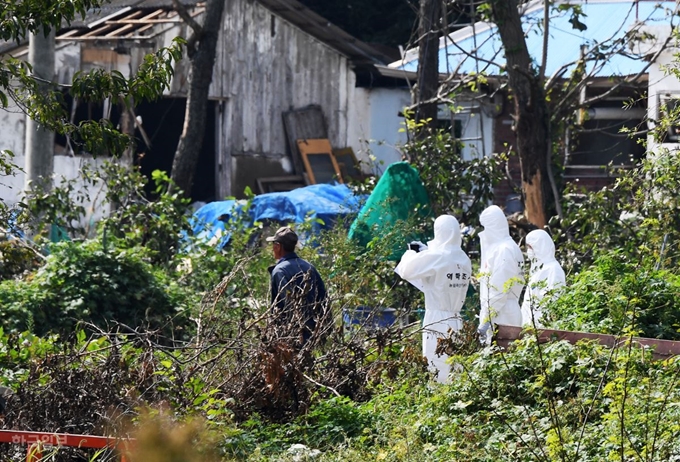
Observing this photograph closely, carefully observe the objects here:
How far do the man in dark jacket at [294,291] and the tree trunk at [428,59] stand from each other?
592 centimetres

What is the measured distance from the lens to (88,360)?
24.6 ft

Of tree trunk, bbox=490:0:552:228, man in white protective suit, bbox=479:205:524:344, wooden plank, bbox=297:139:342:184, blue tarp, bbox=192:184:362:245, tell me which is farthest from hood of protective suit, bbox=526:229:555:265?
wooden plank, bbox=297:139:342:184

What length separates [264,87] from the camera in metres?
22.3

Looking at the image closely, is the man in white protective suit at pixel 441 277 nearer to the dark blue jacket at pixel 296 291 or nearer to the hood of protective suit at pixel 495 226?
the hood of protective suit at pixel 495 226

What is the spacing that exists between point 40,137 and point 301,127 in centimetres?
1092

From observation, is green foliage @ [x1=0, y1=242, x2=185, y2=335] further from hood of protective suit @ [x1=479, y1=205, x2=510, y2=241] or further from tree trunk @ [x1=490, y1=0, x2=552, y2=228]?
tree trunk @ [x1=490, y1=0, x2=552, y2=228]

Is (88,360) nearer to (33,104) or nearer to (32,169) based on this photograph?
(33,104)

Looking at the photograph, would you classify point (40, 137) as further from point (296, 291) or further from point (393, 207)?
point (296, 291)

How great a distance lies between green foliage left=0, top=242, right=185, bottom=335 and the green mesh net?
2176 millimetres

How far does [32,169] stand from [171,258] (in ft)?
6.42

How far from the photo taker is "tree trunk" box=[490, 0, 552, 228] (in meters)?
12.5

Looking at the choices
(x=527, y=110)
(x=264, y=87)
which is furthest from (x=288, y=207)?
(x=264, y=87)

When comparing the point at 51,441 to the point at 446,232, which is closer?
the point at 51,441

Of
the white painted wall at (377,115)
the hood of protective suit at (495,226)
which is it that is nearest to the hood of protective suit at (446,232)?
the hood of protective suit at (495,226)
